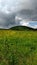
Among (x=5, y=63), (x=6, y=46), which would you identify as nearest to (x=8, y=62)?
(x=5, y=63)

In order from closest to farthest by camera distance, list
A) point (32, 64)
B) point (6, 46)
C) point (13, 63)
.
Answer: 1. point (13, 63)
2. point (32, 64)
3. point (6, 46)

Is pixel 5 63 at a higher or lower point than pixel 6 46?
lower

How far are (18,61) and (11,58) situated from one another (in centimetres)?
80

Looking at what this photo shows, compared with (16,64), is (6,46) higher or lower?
higher

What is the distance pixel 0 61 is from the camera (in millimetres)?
22219

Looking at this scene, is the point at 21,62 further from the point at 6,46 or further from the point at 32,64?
the point at 6,46

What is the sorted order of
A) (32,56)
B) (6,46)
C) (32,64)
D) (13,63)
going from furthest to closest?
1. (32,56)
2. (6,46)
3. (32,64)
4. (13,63)

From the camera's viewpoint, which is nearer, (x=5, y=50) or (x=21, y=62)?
(x=21, y=62)

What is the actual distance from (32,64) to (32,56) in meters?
4.97

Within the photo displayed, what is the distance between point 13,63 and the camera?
64.7 feet

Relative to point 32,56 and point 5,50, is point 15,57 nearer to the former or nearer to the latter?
point 5,50

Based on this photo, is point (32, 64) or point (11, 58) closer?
point (11, 58)

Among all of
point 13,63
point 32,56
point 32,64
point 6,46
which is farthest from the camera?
point 32,56

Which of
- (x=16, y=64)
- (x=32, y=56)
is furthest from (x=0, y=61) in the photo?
(x=32, y=56)
